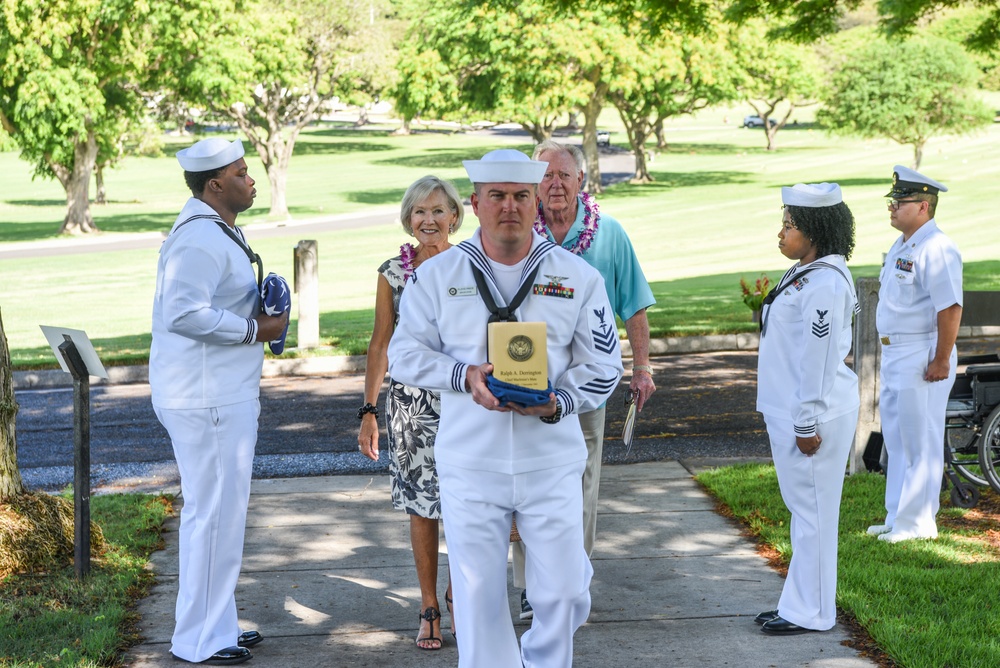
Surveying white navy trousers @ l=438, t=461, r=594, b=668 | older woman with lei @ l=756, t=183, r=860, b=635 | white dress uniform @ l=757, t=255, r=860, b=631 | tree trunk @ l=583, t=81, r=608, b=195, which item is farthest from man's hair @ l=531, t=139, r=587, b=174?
tree trunk @ l=583, t=81, r=608, b=195

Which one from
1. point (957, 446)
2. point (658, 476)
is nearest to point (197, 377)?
point (658, 476)

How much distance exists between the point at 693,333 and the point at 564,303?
11280mm

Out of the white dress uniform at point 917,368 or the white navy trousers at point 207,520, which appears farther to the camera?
the white dress uniform at point 917,368

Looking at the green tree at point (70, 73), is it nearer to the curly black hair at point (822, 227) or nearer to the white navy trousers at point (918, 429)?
the white navy trousers at point (918, 429)

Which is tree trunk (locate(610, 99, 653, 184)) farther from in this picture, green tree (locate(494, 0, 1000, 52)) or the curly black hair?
the curly black hair

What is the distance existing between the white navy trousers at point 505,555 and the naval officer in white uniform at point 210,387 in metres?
1.44

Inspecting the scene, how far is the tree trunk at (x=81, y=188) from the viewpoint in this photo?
43.2 meters

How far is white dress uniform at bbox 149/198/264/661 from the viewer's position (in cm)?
503

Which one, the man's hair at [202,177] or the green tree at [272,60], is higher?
the green tree at [272,60]

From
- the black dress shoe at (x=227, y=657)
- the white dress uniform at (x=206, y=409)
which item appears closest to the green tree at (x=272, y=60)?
the white dress uniform at (x=206, y=409)

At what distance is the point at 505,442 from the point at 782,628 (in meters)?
2.10

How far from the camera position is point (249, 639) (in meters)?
5.32

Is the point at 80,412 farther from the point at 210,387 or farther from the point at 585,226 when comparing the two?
the point at 585,226

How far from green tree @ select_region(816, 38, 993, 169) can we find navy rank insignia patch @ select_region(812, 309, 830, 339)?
176 ft
